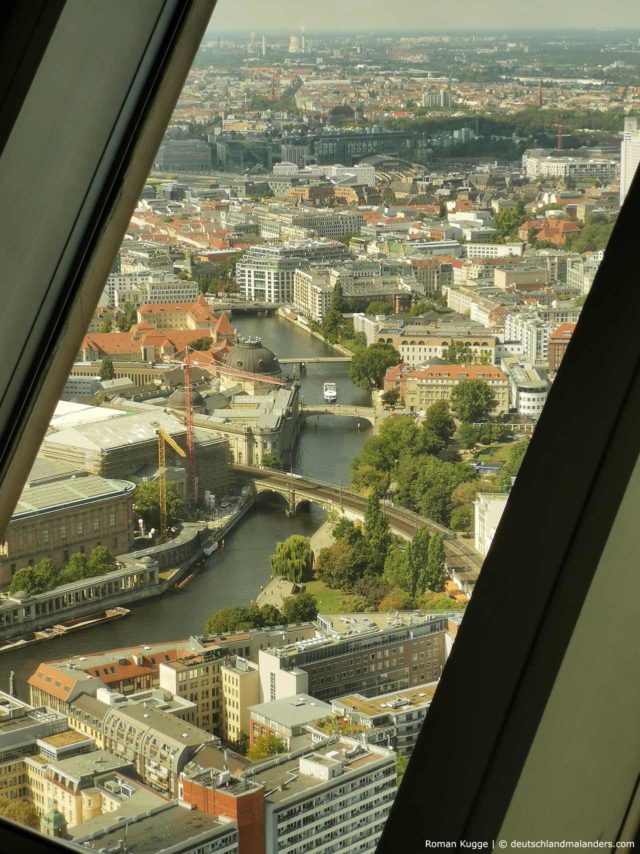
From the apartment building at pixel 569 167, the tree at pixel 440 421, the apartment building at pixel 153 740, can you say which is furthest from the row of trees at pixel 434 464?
the apartment building at pixel 153 740

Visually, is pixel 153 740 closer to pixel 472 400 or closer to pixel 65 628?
pixel 65 628

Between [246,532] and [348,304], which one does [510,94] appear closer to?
[348,304]

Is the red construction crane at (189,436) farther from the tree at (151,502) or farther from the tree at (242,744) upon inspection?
the tree at (242,744)

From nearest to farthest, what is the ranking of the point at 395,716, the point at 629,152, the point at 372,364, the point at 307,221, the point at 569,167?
1. the point at 629,152
2. the point at 569,167
3. the point at 395,716
4. the point at 372,364
5. the point at 307,221

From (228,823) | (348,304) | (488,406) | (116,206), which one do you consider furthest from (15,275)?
(228,823)

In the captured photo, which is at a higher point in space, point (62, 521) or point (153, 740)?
point (62, 521)

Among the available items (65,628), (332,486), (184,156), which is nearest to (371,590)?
(332,486)

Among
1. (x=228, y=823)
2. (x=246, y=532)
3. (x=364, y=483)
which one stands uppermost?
(x=364, y=483)
